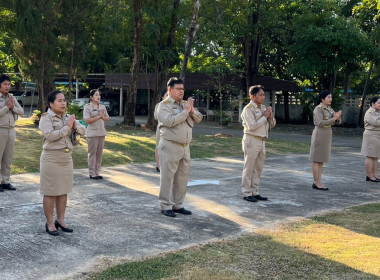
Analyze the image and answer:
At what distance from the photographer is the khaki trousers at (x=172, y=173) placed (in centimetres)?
702

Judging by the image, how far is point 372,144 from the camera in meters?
10.5

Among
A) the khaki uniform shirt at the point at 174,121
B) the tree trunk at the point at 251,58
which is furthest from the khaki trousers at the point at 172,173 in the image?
the tree trunk at the point at 251,58

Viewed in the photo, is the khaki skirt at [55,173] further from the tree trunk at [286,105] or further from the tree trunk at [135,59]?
the tree trunk at [286,105]

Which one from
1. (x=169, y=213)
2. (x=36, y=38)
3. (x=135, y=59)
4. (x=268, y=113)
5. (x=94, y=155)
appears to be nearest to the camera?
(x=169, y=213)

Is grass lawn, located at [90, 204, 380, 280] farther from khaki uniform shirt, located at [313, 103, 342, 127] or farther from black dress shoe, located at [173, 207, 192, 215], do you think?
khaki uniform shirt, located at [313, 103, 342, 127]

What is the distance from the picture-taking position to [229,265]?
5.16 meters

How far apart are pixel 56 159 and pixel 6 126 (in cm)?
272

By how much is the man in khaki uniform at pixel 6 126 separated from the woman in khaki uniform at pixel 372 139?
264 inches

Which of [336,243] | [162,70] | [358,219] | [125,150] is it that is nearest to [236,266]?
[336,243]

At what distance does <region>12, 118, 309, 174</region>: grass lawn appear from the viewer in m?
11.4

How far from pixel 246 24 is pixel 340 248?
64.1ft

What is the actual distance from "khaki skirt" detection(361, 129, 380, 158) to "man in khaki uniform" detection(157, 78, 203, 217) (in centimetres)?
492

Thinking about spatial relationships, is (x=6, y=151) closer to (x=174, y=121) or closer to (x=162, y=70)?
(x=174, y=121)

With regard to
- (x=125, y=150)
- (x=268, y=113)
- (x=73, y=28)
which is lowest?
(x=125, y=150)
